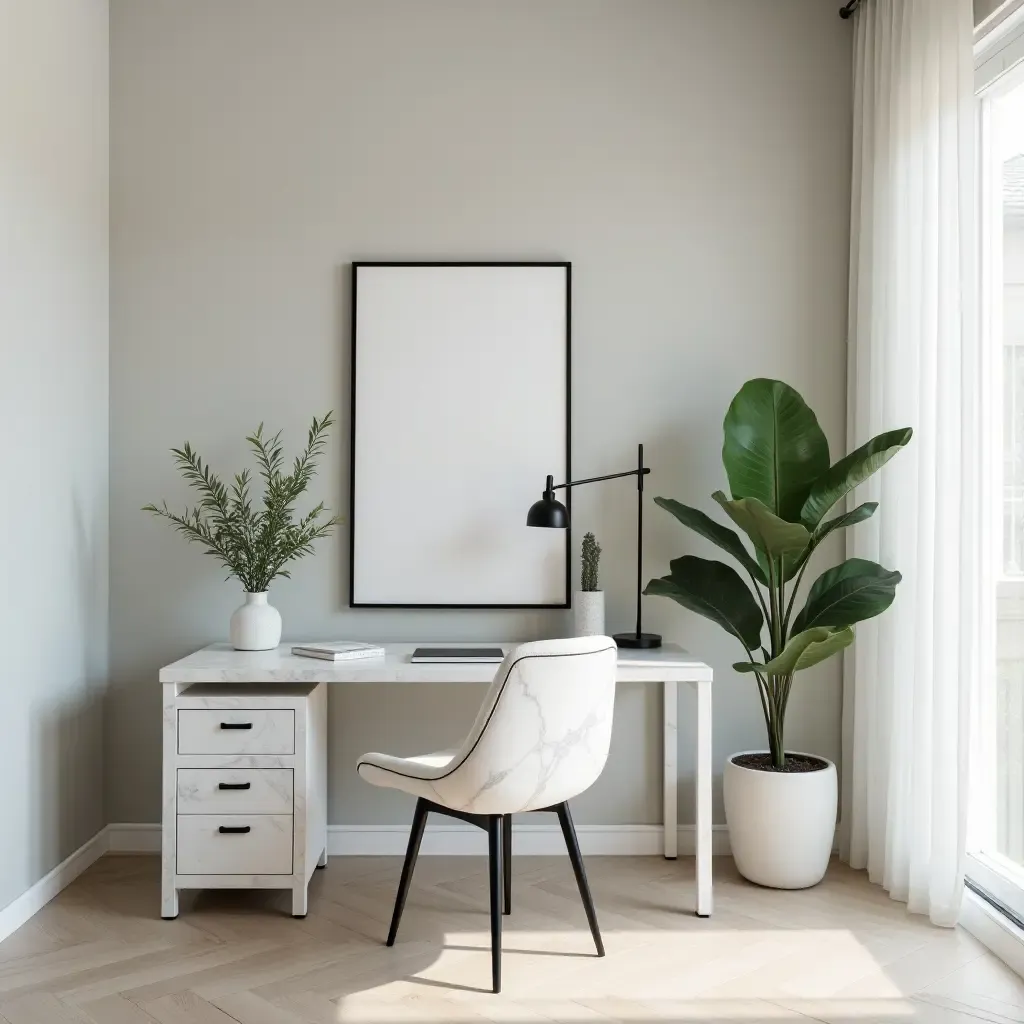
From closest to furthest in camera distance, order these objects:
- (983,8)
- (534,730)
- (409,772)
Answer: (534,730), (409,772), (983,8)

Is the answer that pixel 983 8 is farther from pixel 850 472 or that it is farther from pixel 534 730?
pixel 534 730

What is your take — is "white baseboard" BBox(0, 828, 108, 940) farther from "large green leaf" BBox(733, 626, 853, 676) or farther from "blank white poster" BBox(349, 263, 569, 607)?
"large green leaf" BBox(733, 626, 853, 676)

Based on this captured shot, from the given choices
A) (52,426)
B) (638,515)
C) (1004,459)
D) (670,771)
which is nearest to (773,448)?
(638,515)

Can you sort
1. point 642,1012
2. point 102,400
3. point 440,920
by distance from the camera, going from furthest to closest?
point 102,400 < point 440,920 < point 642,1012

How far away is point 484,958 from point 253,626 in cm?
117

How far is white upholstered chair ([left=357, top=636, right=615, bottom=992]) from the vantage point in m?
2.37

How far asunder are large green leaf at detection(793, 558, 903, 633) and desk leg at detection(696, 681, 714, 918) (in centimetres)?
40

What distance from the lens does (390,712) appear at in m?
3.46

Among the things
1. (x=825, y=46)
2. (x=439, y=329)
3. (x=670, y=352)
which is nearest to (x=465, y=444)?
(x=439, y=329)

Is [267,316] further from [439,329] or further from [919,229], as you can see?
[919,229]

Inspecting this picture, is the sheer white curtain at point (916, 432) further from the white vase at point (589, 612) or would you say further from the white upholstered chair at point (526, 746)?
the white upholstered chair at point (526, 746)

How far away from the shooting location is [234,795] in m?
2.86

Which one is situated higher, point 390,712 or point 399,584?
point 399,584

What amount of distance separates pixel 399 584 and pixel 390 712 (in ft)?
1.41
